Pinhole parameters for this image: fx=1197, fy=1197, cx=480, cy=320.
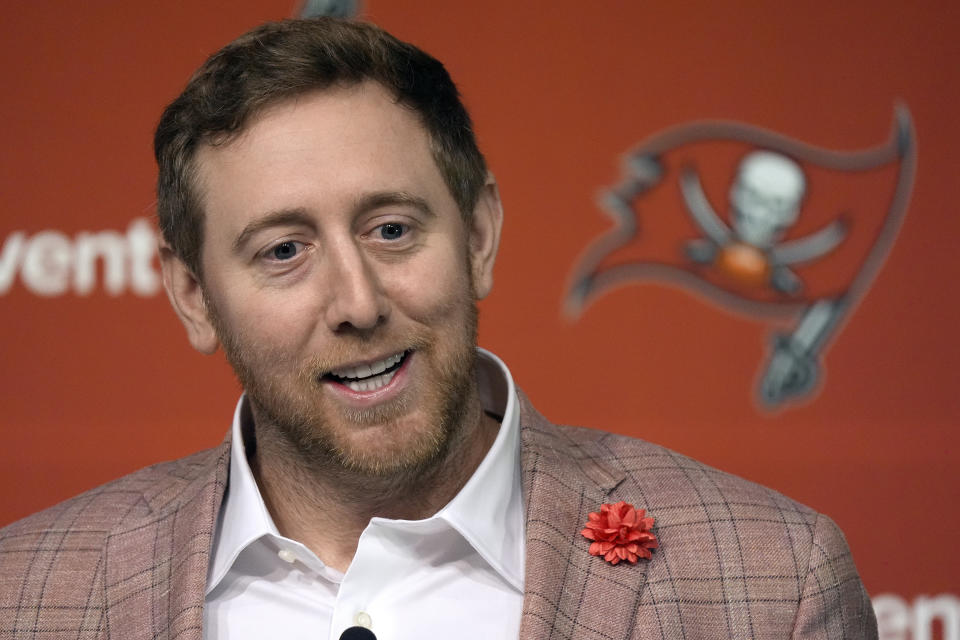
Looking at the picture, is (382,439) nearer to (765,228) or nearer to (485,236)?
(485,236)

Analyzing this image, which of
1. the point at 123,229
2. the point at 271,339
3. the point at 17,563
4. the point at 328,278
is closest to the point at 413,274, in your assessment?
the point at 328,278

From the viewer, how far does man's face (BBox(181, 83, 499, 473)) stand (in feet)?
6.11

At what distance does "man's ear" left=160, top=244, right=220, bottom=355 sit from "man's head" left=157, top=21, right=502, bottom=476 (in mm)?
138

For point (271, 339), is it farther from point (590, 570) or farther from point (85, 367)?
point (85, 367)

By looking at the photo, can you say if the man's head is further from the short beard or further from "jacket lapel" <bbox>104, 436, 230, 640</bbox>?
"jacket lapel" <bbox>104, 436, 230, 640</bbox>

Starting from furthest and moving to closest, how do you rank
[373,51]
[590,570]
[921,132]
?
[921,132]
[373,51]
[590,570]

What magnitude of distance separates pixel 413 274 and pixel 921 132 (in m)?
1.53

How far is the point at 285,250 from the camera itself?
1.91m

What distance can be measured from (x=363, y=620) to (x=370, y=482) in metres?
0.23

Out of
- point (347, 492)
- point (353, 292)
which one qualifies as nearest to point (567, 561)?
point (347, 492)

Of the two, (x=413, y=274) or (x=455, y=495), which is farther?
(x=455, y=495)

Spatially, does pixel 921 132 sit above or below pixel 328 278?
above

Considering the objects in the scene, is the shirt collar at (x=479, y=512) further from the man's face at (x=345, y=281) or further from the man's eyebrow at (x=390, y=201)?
the man's eyebrow at (x=390, y=201)

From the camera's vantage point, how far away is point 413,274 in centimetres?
190
